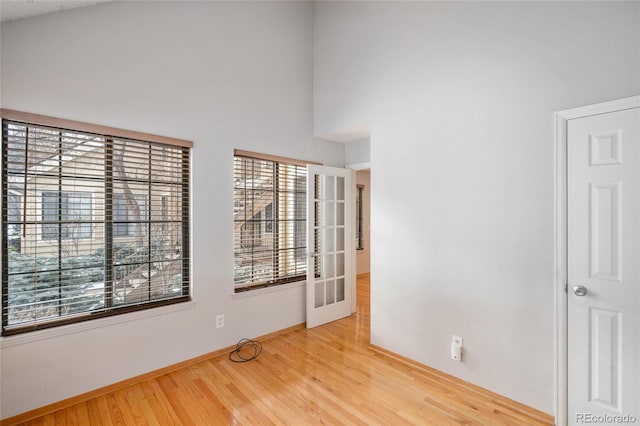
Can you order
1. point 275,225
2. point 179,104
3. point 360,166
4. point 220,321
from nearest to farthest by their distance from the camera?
point 179,104 < point 220,321 < point 275,225 < point 360,166

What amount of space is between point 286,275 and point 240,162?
1.40 metres

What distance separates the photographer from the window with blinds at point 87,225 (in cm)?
201

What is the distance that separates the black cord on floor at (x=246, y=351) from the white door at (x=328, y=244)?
0.70 metres

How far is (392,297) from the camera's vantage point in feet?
9.50

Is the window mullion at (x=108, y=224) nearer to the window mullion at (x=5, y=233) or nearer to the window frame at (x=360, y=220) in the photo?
the window mullion at (x=5, y=233)

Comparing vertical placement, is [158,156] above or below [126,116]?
below

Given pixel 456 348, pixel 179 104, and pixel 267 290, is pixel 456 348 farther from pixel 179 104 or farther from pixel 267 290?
pixel 179 104

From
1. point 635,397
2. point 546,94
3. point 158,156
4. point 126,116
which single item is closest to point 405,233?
point 546,94

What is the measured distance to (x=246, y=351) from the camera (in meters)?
3.00

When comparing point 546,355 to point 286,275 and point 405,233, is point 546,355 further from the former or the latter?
point 286,275

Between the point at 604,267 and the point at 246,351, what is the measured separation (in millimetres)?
2908

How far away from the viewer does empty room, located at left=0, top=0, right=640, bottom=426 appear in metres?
1.86

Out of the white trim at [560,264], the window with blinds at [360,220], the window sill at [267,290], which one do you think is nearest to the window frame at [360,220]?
the window with blinds at [360,220]

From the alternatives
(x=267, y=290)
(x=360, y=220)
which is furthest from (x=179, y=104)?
(x=360, y=220)
